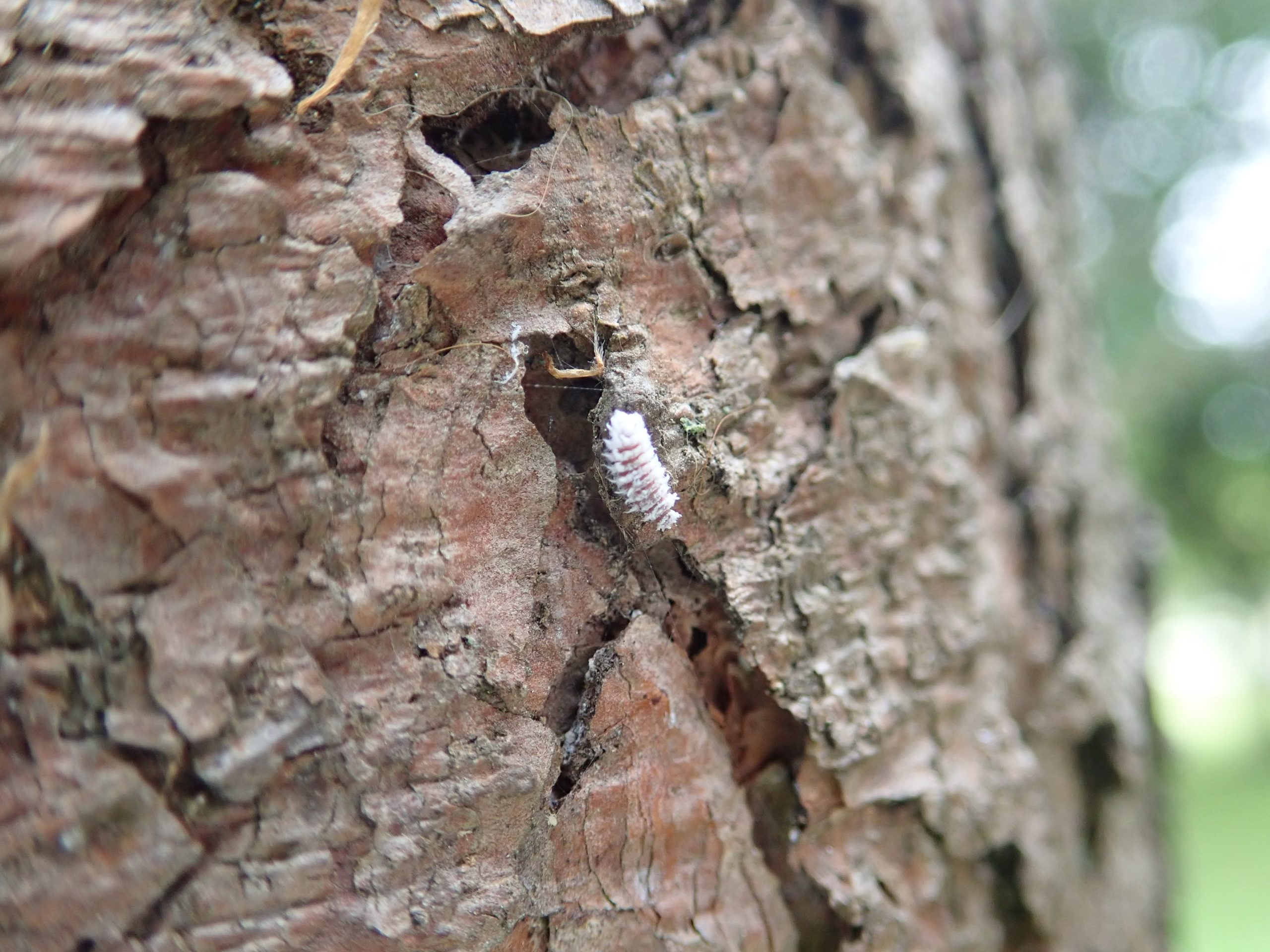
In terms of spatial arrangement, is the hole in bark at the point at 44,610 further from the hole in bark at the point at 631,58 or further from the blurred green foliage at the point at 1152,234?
the blurred green foliage at the point at 1152,234

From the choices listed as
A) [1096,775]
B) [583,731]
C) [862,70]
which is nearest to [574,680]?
[583,731]

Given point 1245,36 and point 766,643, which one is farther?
point 1245,36

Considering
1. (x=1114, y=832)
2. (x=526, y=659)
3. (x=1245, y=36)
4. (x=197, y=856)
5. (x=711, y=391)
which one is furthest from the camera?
(x=1245, y=36)

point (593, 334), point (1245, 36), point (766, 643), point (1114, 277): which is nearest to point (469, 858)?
point (766, 643)

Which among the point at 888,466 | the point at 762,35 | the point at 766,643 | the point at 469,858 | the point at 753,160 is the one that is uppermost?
the point at 762,35

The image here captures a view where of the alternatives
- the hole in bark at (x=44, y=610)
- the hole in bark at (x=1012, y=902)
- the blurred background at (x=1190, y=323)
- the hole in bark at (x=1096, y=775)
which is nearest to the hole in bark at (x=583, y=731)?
the hole in bark at (x=44, y=610)

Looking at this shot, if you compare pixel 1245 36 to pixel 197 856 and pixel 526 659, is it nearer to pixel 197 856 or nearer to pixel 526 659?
pixel 526 659
